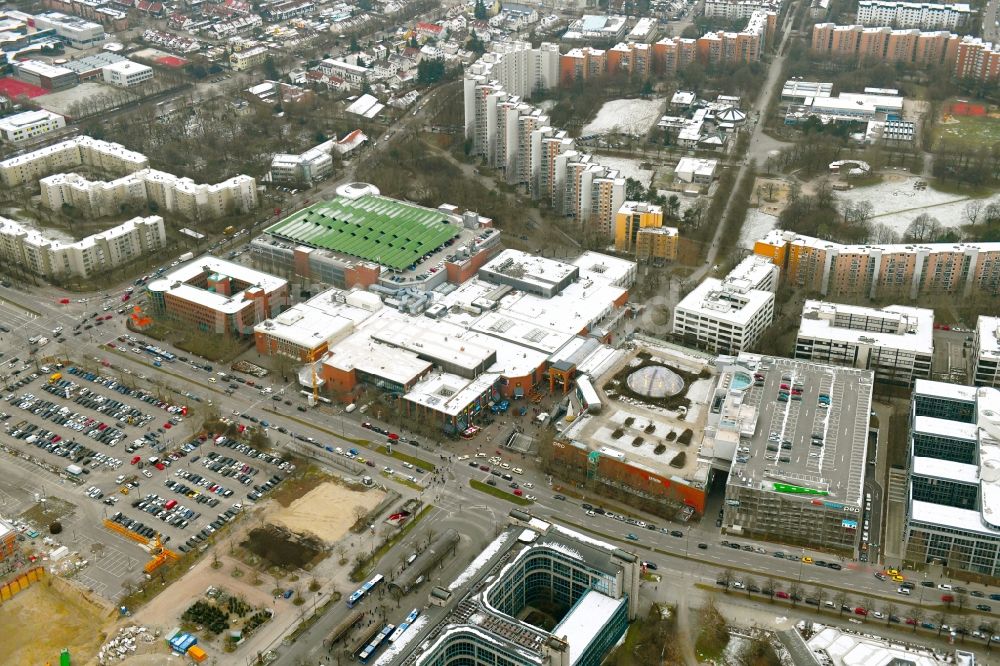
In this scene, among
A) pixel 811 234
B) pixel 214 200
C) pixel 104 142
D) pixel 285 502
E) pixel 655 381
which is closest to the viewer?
pixel 285 502

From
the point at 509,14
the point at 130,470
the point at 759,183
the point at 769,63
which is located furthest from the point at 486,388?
the point at 509,14

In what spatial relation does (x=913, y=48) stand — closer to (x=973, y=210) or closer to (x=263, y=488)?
(x=973, y=210)

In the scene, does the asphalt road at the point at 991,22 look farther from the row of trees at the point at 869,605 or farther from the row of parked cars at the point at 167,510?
the row of parked cars at the point at 167,510

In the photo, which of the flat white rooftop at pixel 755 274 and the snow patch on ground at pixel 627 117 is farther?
the snow patch on ground at pixel 627 117

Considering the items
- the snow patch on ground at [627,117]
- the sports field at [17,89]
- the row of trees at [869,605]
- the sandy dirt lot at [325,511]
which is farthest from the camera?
the sports field at [17,89]

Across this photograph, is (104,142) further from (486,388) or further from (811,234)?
(811,234)

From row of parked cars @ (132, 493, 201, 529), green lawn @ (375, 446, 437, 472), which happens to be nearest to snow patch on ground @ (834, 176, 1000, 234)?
green lawn @ (375, 446, 437, 472)

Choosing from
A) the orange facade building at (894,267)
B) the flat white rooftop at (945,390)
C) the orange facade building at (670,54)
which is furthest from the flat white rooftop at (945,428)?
the orange facade building at (670,54)
